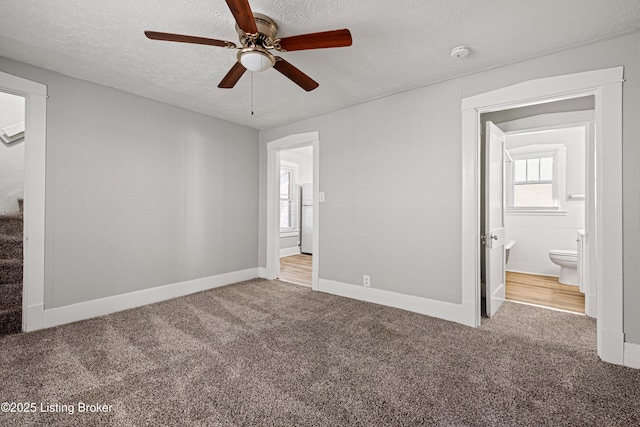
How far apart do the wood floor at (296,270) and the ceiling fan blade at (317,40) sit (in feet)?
10.6

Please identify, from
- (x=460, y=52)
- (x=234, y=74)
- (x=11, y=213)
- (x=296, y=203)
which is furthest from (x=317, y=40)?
(x=296, y=203)

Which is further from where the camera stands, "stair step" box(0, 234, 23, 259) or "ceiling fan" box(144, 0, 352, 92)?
"stair step" box(0, 234, 23, 259)

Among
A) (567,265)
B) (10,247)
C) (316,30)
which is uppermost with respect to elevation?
(316,30)

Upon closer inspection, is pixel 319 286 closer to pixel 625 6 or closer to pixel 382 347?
pixel 382 347

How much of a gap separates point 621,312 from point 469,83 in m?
2.24

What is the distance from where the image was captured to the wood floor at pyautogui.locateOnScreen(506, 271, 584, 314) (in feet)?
11.1

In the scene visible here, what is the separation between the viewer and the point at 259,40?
1824 millimetres

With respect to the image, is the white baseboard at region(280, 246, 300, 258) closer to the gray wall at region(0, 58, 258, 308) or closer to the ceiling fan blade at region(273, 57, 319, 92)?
the gray wall at region(0, 58, 258, 308)

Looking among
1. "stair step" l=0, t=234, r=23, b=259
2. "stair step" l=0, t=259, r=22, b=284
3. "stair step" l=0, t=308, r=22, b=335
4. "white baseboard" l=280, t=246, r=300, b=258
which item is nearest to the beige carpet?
"stair step" l=0, t=308, r=22, b=335

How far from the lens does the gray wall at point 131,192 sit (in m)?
2.80

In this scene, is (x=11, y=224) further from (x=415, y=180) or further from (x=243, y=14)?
(x=415, y=180)

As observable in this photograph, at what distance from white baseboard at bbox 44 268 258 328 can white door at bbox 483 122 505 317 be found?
337 centimetres

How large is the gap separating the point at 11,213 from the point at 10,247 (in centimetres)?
51

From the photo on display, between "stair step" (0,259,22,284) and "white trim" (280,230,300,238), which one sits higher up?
"white trim" (280,230,300,238)
